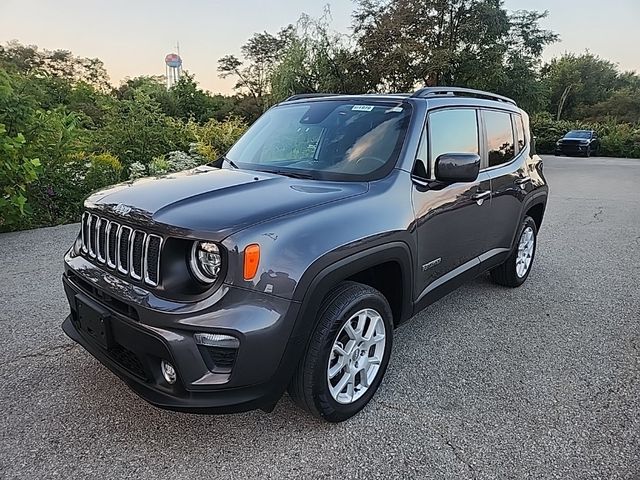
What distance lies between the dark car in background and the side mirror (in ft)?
86.9

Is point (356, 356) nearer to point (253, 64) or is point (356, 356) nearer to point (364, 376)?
point (364, 376)

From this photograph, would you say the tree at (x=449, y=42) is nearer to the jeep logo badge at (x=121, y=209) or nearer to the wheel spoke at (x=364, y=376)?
the wheel spoke at (x=364, y=376)

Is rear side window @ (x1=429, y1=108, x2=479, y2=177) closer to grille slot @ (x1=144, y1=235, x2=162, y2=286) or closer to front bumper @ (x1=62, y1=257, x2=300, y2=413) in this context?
front bumper @ (x1=62, y1=257, x2=300, y2=413)

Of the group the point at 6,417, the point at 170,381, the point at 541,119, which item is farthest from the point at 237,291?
the point at 541,119

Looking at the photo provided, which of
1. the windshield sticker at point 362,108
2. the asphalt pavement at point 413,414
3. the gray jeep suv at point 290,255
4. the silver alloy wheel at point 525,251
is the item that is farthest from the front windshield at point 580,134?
the windshield sticker at point 362,108

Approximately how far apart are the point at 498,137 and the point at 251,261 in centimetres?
281

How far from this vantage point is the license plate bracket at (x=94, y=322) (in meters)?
2.24

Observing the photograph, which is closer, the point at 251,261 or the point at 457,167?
the point at 251,261

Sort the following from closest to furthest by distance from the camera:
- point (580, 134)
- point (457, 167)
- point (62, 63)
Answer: point (457, 167) < point (580, 134) < point (62, 63)

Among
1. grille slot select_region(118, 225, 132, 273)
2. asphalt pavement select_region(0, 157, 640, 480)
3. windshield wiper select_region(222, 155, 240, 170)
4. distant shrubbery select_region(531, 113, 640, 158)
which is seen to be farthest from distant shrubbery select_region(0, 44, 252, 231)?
distant shrubbery select_region(531, 113, 640, 158)

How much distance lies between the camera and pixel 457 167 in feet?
9.26

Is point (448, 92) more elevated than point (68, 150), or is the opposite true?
point (448, 92)

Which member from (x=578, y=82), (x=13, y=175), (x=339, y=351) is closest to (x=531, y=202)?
(x=339, y=351)

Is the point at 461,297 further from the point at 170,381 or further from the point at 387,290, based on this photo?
the point at 170,381
